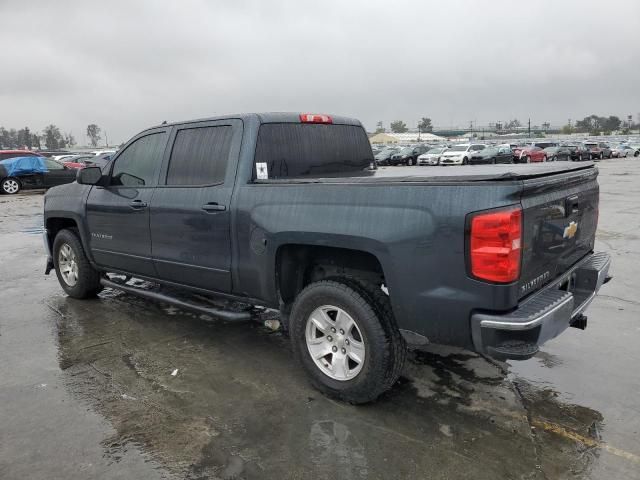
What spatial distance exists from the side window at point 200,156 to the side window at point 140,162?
244mm

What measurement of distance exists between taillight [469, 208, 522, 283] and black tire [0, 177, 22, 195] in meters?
22.9

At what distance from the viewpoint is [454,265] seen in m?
2.81

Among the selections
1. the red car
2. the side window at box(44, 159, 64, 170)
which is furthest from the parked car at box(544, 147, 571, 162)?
the side window at box(44, 159, 64, 170)

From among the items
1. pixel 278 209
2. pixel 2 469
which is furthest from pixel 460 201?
pixel 2 469

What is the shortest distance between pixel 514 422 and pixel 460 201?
147cm

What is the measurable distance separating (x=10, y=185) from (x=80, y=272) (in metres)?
18.7

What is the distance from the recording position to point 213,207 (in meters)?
3.98

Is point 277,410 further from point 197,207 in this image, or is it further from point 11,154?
point 11,154

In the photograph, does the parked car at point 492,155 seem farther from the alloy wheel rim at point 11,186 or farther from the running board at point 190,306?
the running board at point 190,306

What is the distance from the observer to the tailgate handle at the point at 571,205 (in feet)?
10.6

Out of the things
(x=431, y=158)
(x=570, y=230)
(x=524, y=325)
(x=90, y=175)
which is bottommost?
(x=431, y=158)

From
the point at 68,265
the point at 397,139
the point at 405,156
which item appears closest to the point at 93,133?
the point at 397,139

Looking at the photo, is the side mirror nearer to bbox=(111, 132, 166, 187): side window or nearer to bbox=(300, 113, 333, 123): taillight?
bbox=(111, 132, 166, 187): side window

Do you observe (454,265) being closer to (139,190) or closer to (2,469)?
(2,469)
